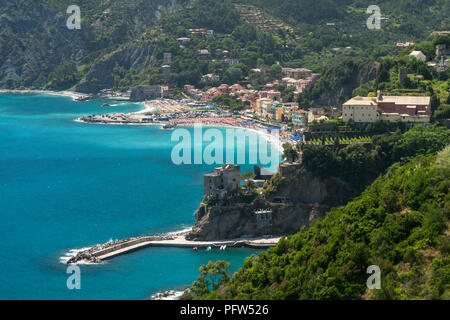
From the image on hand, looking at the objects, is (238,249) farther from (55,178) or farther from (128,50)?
(128,50)

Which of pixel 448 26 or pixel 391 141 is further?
pixel 448 26

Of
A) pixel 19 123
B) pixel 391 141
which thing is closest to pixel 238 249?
pixel 391 141

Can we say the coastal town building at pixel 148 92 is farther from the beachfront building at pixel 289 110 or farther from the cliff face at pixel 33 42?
the cliff face at pixel 33 42

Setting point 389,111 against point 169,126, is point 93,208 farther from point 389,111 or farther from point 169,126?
point 169,126

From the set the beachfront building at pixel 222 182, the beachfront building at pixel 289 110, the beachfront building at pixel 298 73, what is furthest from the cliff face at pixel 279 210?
the beachfront building at pixel 298 73

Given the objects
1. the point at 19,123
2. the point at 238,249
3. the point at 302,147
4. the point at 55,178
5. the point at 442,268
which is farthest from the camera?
the point at 19,123
